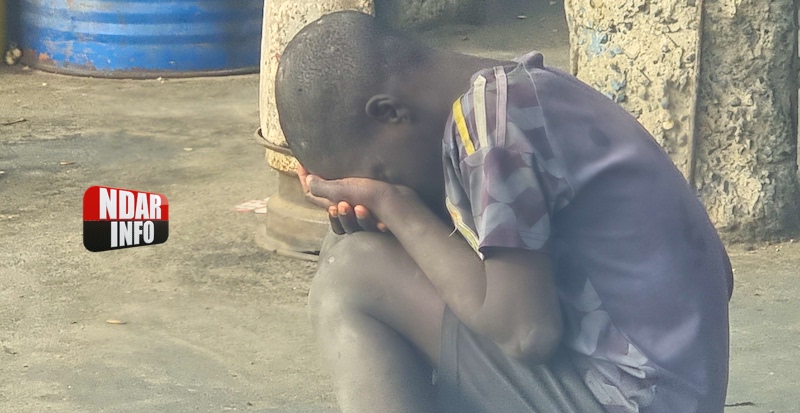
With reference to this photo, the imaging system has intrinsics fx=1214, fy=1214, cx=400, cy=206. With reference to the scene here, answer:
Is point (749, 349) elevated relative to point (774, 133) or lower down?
lower down

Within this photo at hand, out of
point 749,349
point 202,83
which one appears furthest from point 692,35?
point 202,83

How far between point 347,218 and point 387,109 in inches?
8.6

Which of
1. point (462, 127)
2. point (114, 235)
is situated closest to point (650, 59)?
point (114, 235)

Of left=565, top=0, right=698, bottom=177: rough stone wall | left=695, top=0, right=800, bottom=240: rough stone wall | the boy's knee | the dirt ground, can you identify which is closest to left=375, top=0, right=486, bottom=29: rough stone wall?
the dirt ground

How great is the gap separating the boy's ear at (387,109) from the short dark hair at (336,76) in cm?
2

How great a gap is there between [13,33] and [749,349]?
17.0 feet

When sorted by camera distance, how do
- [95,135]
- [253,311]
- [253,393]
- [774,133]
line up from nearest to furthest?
1. [253,393]
2. [253,311]
3. [774,133]
4. [95,135]

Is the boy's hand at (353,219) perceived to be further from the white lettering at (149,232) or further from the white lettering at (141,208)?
the white lettering at (141,208)

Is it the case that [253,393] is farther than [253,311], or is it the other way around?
[253,311]

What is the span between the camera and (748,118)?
146 inches

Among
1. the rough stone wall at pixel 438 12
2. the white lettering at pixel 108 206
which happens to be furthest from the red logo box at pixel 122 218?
the rough stone wall at pixel 438 12

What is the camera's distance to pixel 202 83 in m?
6.46

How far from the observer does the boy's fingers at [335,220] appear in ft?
6.26

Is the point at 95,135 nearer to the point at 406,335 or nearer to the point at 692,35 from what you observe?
the point at 692,35
